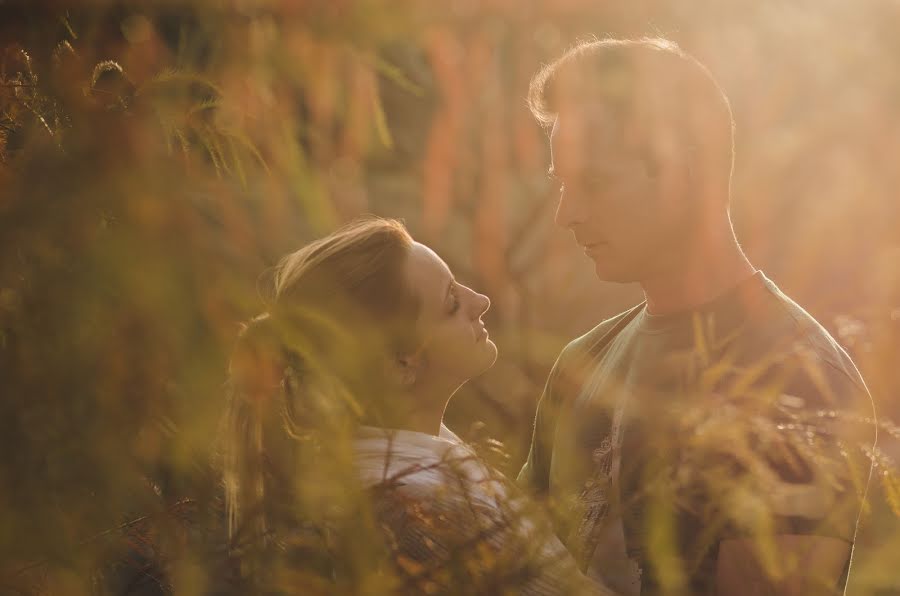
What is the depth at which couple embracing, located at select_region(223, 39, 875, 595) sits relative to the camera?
1002 millimetres

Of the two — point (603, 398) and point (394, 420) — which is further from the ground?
point (394, 420)

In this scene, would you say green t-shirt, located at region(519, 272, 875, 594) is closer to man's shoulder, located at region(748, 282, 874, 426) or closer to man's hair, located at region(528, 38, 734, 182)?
man's shoulder, located at region(748, 282, 874, 426)

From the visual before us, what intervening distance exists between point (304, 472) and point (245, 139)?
26cm

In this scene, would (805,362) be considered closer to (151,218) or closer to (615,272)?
(615,272)

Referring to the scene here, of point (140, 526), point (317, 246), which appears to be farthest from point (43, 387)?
point (317, 246)

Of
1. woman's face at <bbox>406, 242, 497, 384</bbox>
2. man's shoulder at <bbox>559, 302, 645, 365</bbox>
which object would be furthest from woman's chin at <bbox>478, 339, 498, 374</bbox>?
man's shoulder at <bbox>559, 302, 645, 365</bbox>

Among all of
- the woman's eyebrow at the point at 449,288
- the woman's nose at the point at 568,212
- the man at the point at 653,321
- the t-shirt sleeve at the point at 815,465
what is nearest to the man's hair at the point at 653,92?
the man at the point at 653,321

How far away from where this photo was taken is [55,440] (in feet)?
2.16

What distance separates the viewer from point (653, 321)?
180 centimetres

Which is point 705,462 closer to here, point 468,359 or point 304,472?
point 304,472

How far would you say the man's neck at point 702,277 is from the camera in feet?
5.63

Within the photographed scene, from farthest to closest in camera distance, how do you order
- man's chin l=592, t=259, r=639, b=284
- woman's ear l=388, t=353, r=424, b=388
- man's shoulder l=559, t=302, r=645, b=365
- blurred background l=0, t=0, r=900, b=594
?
1. man's shoulder l=559, t=302, r=645, b=365
2. man's chin l=592, t=259, r=639, b=284
3. woman's ear l=388, t=353, r=424, b=388
4. blurred background l=0, t=0, r=900, b=594

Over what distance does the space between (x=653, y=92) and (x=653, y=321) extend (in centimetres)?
45

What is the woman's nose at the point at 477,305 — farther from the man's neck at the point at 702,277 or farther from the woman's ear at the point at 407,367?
the man's neck at the point at 702,277
